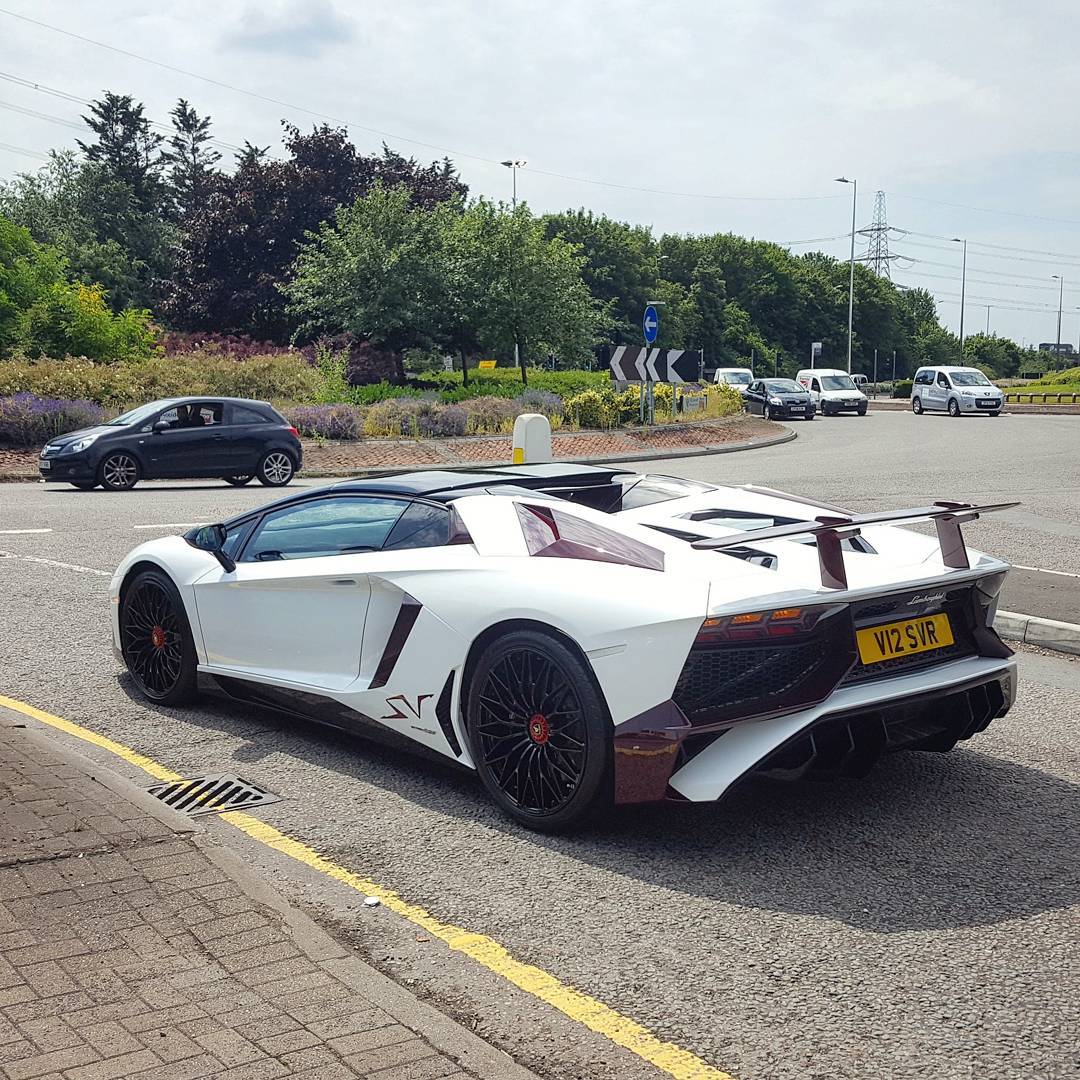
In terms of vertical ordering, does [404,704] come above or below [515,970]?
above

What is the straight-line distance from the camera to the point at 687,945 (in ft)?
11.8

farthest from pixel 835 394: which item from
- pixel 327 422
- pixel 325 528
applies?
pixel 325 528

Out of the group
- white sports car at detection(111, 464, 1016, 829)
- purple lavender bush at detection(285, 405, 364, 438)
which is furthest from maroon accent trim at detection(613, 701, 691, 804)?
purple lavender bush at detection(285, 405, 364, 438)

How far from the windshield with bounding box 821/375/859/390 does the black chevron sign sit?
24156 millimetres

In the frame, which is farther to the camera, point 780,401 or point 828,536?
point 780,401

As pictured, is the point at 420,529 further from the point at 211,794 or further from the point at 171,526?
the point at 171,526

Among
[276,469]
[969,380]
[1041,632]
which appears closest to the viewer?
[1041,632]

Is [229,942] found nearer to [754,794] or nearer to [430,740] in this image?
[430,740]

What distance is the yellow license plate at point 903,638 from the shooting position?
14.2 ft

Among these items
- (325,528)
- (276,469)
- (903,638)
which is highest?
(325,528)

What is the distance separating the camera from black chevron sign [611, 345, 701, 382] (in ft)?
89.8

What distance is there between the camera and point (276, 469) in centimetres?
2025

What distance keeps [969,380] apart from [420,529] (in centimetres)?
4456

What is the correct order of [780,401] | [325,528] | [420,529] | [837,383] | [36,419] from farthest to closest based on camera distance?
[837,383]
[780,401]
[36,419]
[325,528]
[420,529]
